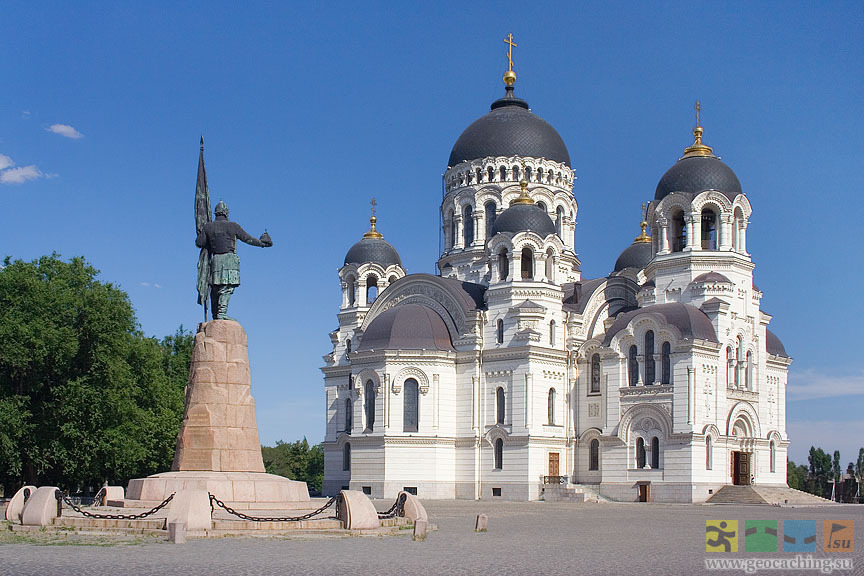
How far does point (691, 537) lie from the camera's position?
23.4 meters

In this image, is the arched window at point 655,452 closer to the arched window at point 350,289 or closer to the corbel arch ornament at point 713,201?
the corbel arch ornament at point 713,201

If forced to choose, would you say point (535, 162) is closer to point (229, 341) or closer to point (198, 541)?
point (229, 341)

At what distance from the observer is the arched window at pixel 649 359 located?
4916cm

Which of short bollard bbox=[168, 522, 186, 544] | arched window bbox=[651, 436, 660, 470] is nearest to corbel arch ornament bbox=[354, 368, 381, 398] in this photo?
arched window bbox=[651, 436, 660, 470]

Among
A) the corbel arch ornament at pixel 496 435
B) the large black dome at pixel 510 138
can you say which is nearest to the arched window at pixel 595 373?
the corbel arch ornament at pixel 496 435

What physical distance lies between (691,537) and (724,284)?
28.0 metres

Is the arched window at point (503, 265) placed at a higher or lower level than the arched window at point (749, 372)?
higher

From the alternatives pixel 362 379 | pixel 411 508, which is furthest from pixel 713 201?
pixel 411 508

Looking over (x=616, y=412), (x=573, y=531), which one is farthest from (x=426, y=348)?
(x=573, y=531)

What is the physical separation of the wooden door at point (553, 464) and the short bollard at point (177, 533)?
114 ft

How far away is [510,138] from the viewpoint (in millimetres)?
58969

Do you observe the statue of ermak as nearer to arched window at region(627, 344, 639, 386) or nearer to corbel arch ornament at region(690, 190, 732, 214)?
arched window at region(627, 344, 639, 386)

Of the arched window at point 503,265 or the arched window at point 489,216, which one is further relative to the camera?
the arched window at point 489,216

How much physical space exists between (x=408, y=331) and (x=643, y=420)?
1242 cm
